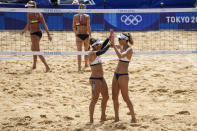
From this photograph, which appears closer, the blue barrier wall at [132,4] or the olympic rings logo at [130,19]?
the olympic rings logo at [130,19]

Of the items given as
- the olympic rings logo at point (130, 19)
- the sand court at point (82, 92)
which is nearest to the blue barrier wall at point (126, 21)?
the olympic rings logo at point (130, 19)

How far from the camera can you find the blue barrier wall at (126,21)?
549 inches

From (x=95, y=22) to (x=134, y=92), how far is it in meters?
6.68

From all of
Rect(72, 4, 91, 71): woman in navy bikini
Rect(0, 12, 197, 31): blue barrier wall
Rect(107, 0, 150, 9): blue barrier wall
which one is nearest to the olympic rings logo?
Rect(0, 12, 197, 31): blue barrier wall

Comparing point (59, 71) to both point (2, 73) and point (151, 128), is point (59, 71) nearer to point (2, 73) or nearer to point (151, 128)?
point (2, 73)

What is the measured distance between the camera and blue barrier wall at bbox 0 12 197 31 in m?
14.0

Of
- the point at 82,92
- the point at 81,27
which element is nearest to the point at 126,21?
the point at 81,27

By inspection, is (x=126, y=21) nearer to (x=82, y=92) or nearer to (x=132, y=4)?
(x=132, y=4)

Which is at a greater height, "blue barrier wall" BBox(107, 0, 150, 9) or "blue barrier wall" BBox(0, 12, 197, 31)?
"blue barrier wall" BBox(107, 0, 150, 9)

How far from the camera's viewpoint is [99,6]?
1600 centimetres

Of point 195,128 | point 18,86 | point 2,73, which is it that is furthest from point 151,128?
point 2,73

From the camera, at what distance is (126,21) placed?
46.4ft

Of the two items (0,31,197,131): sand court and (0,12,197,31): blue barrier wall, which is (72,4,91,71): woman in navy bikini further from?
(0,12,197,31): blue barrier wall

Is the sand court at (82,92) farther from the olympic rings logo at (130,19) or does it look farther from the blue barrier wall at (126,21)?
the olympic rings logo at (130,19)
